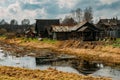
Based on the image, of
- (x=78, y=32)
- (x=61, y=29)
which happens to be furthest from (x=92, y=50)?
(x=61, y=29)

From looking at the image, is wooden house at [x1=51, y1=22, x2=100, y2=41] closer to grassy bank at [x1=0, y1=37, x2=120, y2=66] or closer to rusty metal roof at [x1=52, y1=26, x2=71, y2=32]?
rusty metal roof at [x1=52, y1=26, x2=71, y2=32]

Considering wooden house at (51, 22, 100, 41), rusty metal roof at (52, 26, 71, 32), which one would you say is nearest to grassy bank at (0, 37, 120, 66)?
wooden house at (51, 22, 100, 41)

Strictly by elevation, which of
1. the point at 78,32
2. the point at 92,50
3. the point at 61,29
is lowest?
the point at 92,50

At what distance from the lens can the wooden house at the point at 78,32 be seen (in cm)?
6588

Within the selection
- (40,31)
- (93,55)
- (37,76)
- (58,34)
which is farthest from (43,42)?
(37,76)

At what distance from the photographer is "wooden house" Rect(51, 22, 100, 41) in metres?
65.9

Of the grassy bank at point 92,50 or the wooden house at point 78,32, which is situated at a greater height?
the wooden house at point 78,32

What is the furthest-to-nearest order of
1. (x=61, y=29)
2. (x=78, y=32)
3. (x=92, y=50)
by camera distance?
(x=61, y=29) < (x=78, y=32) < (x=92, y=50)

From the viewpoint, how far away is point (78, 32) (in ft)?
226

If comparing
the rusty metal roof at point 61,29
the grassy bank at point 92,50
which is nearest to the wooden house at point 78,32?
the rusty metal roof at point 61,29

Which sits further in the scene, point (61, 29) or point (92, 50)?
point (61, 29)

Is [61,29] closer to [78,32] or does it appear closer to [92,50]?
[78,32]

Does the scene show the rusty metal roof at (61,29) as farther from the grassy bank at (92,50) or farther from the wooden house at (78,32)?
the grassy bank at (92,50)

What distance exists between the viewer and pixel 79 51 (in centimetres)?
5178
